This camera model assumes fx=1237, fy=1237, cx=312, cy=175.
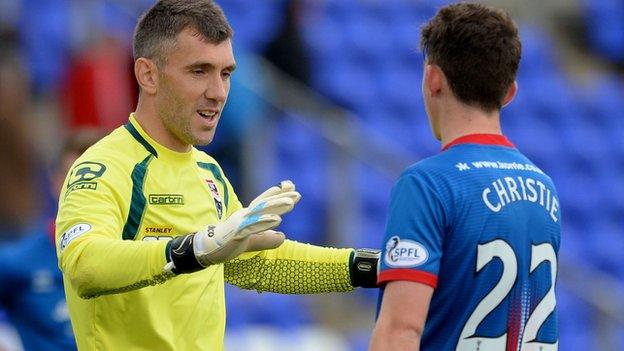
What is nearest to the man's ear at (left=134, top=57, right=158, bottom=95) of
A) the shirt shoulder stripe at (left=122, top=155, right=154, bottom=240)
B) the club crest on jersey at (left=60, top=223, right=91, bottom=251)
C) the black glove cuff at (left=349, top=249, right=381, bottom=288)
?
the shirt shoulder stripe at (left=122, top=155, right=154, bottom=240)

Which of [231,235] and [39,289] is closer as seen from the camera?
[231,235]

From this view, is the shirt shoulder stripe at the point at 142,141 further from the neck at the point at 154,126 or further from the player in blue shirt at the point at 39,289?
the player in blue shirt at the point at 39,289

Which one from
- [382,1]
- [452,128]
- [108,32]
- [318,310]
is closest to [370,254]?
[452,128]

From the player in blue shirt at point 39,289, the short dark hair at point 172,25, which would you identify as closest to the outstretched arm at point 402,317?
the short dark hair at point 172,25

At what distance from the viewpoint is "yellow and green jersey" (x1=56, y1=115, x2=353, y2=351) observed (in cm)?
386

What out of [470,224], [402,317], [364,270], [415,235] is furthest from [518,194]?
[364,270]

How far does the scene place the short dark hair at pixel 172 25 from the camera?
4.37 m

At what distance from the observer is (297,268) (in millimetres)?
4695

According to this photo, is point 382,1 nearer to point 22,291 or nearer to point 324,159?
point 324,159

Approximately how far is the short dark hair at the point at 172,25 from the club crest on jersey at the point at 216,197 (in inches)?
19.6

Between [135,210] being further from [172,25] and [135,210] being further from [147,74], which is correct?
[172,25]

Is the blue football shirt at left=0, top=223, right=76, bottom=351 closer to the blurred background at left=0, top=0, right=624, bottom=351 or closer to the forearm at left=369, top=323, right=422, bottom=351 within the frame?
the blurred background at left=0, top=0, right=624, bottom=351

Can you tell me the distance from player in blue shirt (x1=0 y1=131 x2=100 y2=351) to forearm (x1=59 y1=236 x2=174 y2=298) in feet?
7.24

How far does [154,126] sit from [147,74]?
0.19m
